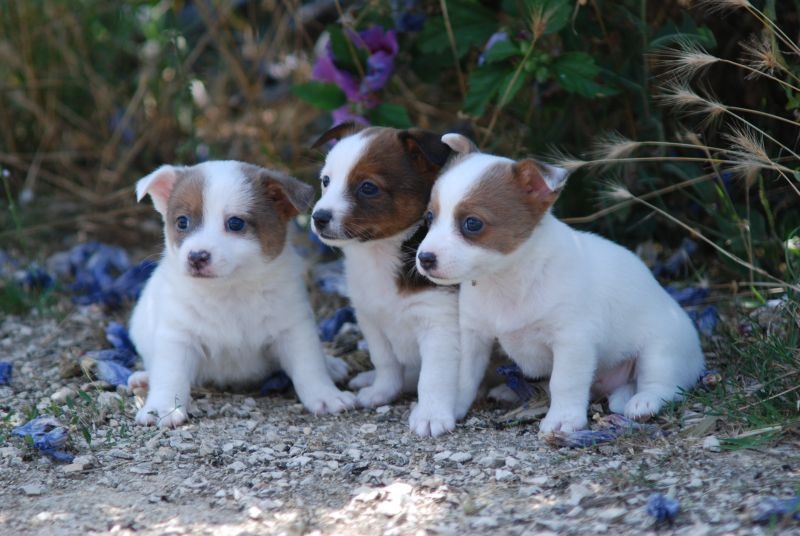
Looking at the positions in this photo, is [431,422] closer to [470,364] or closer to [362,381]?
[470,364]

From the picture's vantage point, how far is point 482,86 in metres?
6.19

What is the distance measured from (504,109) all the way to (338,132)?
1.57 meters

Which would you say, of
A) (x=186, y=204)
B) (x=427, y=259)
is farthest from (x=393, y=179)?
(x=186, y=204)

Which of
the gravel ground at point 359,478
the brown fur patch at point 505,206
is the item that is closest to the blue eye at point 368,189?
the brown fur patch at point 505,206

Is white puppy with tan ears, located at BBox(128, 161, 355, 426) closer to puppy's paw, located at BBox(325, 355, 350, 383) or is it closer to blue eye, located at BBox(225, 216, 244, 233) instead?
blue eye, located at BBox(225, 216, 244, 233)

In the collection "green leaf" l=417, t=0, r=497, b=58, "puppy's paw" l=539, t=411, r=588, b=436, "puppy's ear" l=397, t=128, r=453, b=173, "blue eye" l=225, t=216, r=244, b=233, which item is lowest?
"puppy's paw" l=539, t=411, r=588, b=436

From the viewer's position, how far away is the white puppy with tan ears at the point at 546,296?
4.96 metres

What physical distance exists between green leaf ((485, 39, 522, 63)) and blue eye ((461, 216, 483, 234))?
143 centimetres

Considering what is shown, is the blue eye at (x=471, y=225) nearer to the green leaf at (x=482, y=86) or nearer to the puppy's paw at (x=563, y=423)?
the puppy's paw at (x=563, y=423)

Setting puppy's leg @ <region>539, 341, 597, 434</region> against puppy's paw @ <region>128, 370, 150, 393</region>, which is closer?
puppy's leg @ <region>539, 341, 597, 434</region>

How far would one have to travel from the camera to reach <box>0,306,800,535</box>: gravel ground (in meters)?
4.11

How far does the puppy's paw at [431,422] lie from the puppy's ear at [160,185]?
1735 mm

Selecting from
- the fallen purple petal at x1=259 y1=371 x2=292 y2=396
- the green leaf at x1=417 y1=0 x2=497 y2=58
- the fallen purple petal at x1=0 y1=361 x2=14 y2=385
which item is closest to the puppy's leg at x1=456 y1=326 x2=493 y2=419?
the fallen purple petal at x1=259 y1=371 x2=292 y2=396

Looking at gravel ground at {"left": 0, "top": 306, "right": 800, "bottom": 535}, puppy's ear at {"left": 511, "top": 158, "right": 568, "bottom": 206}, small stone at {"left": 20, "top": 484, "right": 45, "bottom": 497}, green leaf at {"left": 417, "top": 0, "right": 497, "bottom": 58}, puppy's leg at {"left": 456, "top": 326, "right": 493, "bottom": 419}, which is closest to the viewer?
gravel ground at {"left": 0, "top": 306, "right": 800, "bottom": 535}
